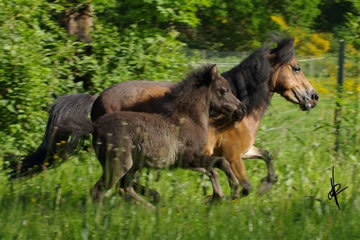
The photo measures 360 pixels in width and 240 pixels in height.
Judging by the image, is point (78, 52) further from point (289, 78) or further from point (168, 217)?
point (168, 217)

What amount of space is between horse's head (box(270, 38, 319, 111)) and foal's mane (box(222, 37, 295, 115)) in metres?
0.03

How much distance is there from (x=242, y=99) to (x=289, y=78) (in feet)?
2.43

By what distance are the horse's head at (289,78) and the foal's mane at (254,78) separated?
3 cm

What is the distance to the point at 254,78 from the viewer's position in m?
8.72

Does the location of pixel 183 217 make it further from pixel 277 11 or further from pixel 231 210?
pixel 277 11

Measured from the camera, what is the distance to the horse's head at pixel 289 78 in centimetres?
895

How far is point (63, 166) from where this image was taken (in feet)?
27.7

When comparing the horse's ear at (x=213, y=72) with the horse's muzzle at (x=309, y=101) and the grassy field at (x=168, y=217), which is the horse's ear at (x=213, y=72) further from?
the horse's muzzle at (x=309, y=101)

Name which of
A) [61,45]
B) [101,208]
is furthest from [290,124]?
[101,208]

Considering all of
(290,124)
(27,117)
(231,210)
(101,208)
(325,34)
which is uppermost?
(101,208)

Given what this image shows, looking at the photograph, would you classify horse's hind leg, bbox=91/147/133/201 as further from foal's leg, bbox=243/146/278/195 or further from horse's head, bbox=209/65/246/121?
foal's leg, bbox=243/146/278/195

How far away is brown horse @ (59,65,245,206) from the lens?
266 inches

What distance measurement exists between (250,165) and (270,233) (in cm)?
427

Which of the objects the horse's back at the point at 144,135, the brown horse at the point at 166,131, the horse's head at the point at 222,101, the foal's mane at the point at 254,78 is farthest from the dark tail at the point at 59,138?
the foal's mane at the point at 254,78
